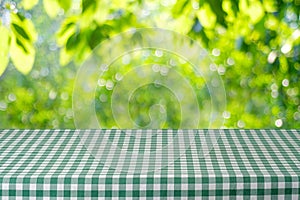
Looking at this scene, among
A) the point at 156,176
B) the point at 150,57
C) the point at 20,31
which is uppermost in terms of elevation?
the point at 20,31

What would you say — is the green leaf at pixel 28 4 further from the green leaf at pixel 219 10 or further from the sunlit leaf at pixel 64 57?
the green leaf at pixel 219 10

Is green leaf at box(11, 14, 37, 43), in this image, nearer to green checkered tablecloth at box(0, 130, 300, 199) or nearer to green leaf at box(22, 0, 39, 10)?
green leaf at box(22, 0, 39, 10)

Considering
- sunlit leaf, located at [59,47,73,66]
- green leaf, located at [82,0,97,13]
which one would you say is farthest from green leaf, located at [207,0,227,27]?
sunlit leaf, located at [59,47,73,66]

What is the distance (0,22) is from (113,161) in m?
0.92

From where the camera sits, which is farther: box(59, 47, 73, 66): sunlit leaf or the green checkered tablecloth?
box(59, 47, 73, 66): sunlit leaf

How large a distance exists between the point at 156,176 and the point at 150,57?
881mm

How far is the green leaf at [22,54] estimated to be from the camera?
249 centimetres

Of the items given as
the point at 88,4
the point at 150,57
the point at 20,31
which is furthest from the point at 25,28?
the point at 150,57

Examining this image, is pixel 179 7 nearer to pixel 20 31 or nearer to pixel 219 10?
pixel 219 10


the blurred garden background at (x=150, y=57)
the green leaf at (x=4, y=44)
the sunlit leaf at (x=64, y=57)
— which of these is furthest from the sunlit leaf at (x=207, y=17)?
the green leaf at (x=4, y=44)

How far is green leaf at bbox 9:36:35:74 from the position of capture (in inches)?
98.0

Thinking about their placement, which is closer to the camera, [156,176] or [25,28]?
[156,176]

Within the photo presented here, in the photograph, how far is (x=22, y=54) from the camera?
2.49 metres

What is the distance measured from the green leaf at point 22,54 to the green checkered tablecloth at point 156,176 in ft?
1.96
